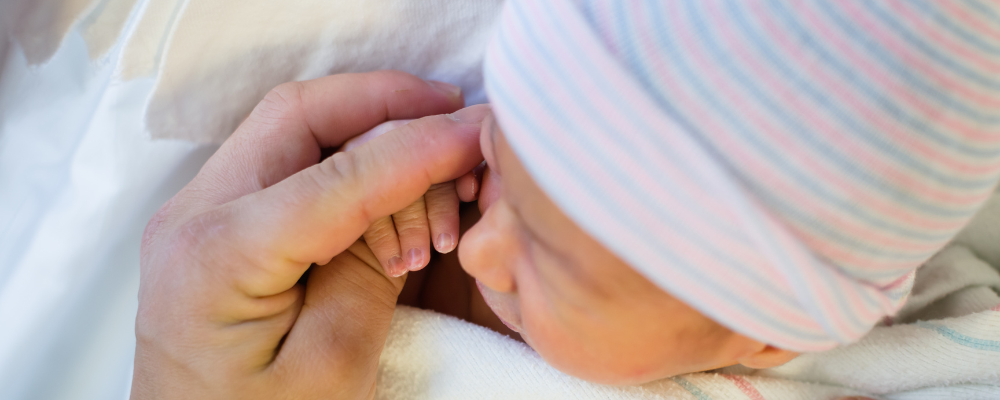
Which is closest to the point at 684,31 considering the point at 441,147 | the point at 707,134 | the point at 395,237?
the point at 707,134

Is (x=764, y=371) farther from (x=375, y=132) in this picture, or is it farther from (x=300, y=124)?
(x=300, y=124)

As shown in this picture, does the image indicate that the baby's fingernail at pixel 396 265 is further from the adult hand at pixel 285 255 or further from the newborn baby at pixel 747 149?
the newborn baby at pixel 747 149

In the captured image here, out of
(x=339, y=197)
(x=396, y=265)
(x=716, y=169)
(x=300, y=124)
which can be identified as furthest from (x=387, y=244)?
(x=716, y=169)

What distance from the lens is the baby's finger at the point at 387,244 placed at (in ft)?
2.60

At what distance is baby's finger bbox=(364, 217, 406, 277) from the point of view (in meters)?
0.79

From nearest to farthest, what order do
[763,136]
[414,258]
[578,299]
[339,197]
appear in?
[763,136]
[578,299]
[339,197]
[414,258]

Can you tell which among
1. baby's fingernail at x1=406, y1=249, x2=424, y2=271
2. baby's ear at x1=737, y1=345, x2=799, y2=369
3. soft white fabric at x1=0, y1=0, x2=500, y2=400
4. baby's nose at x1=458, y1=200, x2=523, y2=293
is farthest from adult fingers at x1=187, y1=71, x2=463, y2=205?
baby's ear at x1=737, y1=345, x2=799, y2=369

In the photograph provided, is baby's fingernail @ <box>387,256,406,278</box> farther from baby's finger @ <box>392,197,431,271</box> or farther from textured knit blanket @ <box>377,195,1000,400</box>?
textured knit blanket @ <box>377,195,1000,400</box>

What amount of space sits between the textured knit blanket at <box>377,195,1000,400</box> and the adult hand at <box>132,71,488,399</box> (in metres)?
0.10

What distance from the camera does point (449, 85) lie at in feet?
3.19

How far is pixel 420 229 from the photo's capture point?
31.1 inches

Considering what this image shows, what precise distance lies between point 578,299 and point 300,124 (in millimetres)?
516

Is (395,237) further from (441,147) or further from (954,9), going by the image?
(954,9)

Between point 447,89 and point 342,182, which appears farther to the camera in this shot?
point 447,89
